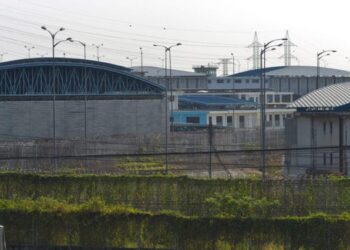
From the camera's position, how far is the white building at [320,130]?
45312 millimetres

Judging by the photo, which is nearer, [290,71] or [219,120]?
[219,120]

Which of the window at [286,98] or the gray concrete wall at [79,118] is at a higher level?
the window at [286,98]

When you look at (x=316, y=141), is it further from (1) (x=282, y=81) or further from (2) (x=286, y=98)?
(1) (x=282, y=81)

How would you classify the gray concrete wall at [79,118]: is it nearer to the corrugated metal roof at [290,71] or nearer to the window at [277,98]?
the window at [277,98]

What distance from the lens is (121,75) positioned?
8650cm

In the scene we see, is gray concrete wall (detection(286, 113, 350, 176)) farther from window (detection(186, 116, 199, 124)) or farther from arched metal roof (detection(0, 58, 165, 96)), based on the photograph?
window (detection(186, 116, 199, 124))

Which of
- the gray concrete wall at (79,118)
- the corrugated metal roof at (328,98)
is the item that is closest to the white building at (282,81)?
the gray concrete wall at (79,118)

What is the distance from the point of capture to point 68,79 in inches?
3221

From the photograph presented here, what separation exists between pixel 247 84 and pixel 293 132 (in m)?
91.1

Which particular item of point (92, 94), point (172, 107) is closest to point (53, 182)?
point (92, 94)

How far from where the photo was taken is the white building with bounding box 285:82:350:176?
45312mm

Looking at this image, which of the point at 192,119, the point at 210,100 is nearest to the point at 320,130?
the point at 192,119

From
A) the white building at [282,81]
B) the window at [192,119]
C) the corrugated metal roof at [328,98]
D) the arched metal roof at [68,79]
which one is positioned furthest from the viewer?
the white building at [282,81]

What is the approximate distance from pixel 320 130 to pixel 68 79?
39.4 metres
